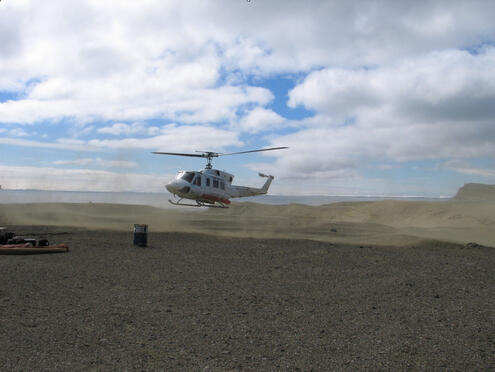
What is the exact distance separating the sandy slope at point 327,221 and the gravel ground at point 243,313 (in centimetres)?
850

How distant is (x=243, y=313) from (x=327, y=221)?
91.5 ft

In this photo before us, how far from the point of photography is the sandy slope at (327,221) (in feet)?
74.1

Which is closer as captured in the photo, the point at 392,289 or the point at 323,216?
the point at 392,289

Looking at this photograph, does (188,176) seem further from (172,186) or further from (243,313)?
(243,313)

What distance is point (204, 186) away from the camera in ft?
74.4

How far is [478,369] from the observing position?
5.17 m

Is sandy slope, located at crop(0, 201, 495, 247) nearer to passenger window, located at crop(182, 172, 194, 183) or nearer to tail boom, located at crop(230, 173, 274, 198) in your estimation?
tail boom, located at crop(230, 173, 274, 198)

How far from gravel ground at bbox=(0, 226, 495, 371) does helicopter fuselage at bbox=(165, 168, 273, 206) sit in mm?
7876

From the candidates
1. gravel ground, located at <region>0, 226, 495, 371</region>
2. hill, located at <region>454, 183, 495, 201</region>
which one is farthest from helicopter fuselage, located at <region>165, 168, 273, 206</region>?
hill, located at <region>454, 183, 495, 201</region>

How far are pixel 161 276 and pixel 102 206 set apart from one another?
3758cm

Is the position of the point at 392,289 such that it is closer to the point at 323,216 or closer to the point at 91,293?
the point at 91,293

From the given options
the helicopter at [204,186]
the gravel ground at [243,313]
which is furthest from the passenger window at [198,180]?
the gravel ground at [243,313]

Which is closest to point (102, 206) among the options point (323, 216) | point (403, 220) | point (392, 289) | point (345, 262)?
point (323, 216)

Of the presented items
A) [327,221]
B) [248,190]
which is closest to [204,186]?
[248,190]
